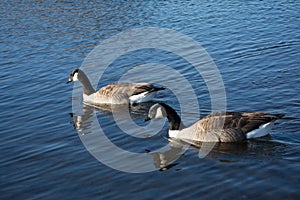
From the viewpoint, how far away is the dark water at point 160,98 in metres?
9.86

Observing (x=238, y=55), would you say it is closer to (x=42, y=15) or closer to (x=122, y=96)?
(x=122, y=96)

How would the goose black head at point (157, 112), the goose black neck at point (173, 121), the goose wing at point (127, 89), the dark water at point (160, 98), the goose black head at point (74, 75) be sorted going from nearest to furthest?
1. the dark water at point (160, 98)
2. the goose black neck at point (173, 121)
3. the goose black head at point (157, 112)
4. the goose wing at point (127, 89)
5. the goose black head at point (74, 75)

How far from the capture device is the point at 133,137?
1255 cm

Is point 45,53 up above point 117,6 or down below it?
below

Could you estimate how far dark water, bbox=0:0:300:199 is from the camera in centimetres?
986

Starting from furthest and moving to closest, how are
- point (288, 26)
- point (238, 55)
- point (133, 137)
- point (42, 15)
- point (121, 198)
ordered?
point (42, 15) → point (288, 26) → point (238, 55) → point (133, 137) → point (121, 198)

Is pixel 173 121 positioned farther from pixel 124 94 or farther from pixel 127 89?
pixel 127 89

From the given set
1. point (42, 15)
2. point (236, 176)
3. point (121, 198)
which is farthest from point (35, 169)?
point (42, 15)

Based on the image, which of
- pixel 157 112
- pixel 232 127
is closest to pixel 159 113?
pixel 157 112

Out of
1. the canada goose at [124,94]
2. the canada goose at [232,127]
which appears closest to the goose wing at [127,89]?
the canada goose at [124,94]

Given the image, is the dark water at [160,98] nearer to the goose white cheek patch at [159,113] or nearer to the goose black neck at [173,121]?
the goose black neck at [173,121]

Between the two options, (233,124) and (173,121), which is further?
(173,121)

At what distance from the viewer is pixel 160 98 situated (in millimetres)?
15609

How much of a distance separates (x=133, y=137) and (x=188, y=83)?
4409 millimetres
